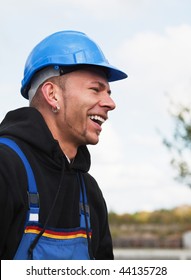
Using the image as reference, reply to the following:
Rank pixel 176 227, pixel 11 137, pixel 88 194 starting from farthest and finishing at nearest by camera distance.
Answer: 1. pixel 176 227
2. pixel 88 194
3. pixel 11 137

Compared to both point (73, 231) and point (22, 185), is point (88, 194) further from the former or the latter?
point (22, 185)

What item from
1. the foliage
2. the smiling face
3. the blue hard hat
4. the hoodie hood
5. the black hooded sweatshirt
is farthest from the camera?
the foliage

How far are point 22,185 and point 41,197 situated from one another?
0.45 ft

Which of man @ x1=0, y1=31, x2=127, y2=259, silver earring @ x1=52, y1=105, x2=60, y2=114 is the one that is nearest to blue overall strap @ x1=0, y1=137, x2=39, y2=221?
man @ x1=0, y1=31, x2=127, y2=259

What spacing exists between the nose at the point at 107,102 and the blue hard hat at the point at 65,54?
0.20m

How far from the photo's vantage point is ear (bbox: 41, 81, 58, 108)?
367 centimetres

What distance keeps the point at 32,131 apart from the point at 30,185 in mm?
337

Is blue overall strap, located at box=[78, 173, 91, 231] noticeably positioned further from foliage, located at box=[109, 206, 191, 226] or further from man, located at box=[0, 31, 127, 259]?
foliage, located at box=[109, 206, 191, 226]

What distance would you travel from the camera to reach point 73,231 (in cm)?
353

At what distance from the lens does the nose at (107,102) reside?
3666 mm

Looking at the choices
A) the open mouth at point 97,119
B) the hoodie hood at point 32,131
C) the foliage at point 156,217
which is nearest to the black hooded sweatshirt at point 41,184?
the hoodie hood at point 32,131

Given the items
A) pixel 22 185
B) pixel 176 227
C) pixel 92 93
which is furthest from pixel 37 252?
pixel 176 227

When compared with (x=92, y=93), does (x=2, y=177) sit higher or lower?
lower

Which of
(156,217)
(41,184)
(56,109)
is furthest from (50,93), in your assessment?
(156,217)
